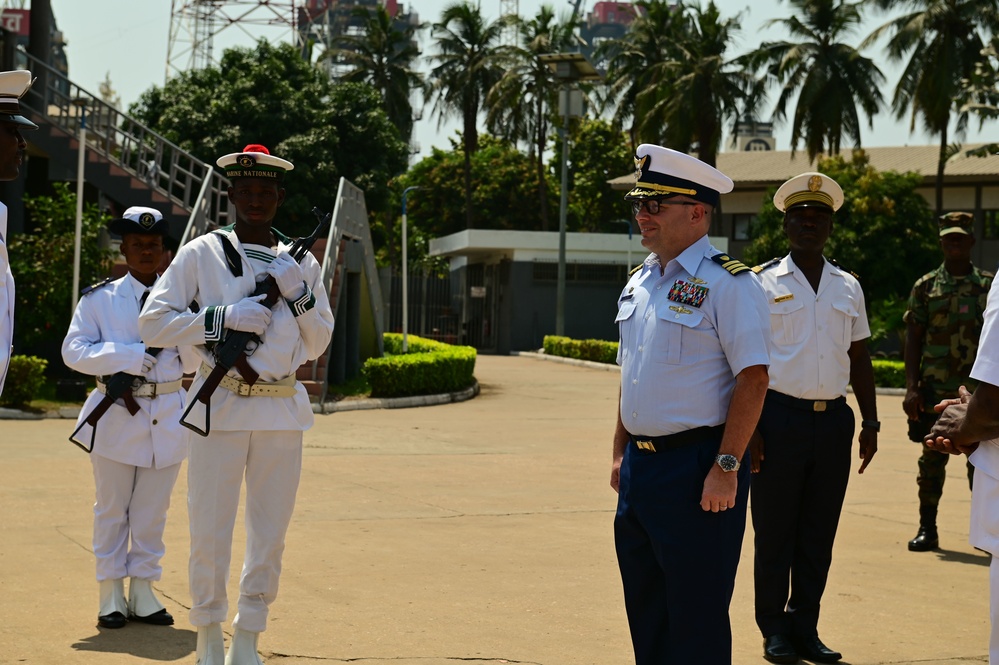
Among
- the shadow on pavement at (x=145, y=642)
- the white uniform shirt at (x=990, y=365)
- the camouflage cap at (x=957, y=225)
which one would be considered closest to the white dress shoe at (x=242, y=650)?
the shadow on pavement at (x=145, y=642)

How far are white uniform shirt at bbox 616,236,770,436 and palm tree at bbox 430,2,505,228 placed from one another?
44.4 m

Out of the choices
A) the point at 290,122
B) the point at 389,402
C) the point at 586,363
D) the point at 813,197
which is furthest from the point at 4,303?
the point at 290,122

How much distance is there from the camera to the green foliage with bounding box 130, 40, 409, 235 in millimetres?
35625

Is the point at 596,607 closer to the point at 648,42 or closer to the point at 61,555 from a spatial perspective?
the point at 61,555

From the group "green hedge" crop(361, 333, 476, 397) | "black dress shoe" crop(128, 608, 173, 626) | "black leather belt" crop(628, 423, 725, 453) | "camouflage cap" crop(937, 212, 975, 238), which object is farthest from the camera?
"green hedge" crop(361, 333, 476, 397)

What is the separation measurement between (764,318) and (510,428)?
11.8m

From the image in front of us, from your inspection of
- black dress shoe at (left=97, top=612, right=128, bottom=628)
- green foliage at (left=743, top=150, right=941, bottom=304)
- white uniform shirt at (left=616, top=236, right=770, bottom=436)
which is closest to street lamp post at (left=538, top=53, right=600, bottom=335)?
green foliage at (left=743, top=150, right=941, bottom=304)

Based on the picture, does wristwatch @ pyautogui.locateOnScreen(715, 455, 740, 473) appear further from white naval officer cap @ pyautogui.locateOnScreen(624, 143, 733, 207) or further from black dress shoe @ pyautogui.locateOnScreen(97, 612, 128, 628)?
black dress shoe @ pyautogui.locateOnScreen(97, 612, 128, 628)

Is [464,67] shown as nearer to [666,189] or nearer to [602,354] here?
[602,354]

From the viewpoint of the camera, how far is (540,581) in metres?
6.75

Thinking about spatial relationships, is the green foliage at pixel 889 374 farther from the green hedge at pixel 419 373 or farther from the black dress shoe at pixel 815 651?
the black dress shoe at pixel 815 651

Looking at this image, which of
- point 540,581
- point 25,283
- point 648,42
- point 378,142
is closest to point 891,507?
point 540,581

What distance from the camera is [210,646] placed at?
481cm

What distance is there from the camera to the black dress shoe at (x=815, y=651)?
5.36 meters
